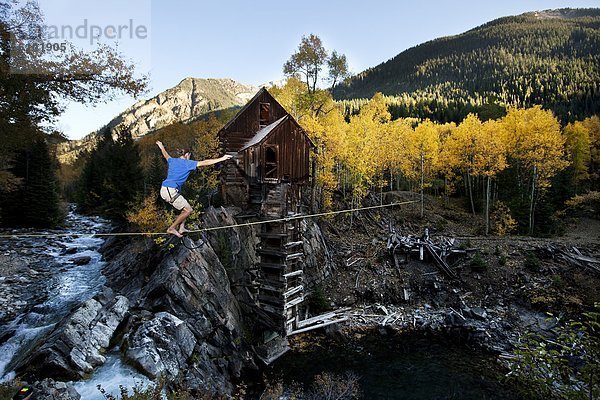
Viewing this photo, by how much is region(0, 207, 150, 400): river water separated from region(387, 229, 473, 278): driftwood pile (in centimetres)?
2038

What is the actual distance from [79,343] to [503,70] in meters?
131

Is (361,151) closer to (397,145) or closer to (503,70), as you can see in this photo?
(397,145)

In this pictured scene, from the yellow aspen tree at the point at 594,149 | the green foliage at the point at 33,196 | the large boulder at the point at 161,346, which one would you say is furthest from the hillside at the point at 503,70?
the large boulder at the point at 161,346

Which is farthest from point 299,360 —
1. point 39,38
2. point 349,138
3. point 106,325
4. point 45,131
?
point 349,138

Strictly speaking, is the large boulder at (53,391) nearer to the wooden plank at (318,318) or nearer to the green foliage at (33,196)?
the wooden plank at (318,318)

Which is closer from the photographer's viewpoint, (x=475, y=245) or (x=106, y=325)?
(x=106, y=325)

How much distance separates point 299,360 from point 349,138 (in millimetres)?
21018

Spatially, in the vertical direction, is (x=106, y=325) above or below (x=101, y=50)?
below

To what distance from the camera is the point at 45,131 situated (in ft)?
39.7

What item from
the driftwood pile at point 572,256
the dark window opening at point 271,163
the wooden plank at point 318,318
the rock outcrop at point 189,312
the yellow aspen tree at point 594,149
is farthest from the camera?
the yellow aspen tree at point 594,149

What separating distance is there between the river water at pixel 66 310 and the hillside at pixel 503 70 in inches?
2351

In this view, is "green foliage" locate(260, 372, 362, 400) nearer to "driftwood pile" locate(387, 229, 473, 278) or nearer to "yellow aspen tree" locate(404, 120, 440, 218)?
"driftwood pile" locate(387, 229, 473, 278)

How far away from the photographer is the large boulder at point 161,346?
34.8ft

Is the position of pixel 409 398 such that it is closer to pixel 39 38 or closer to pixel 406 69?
pixel 39 38
